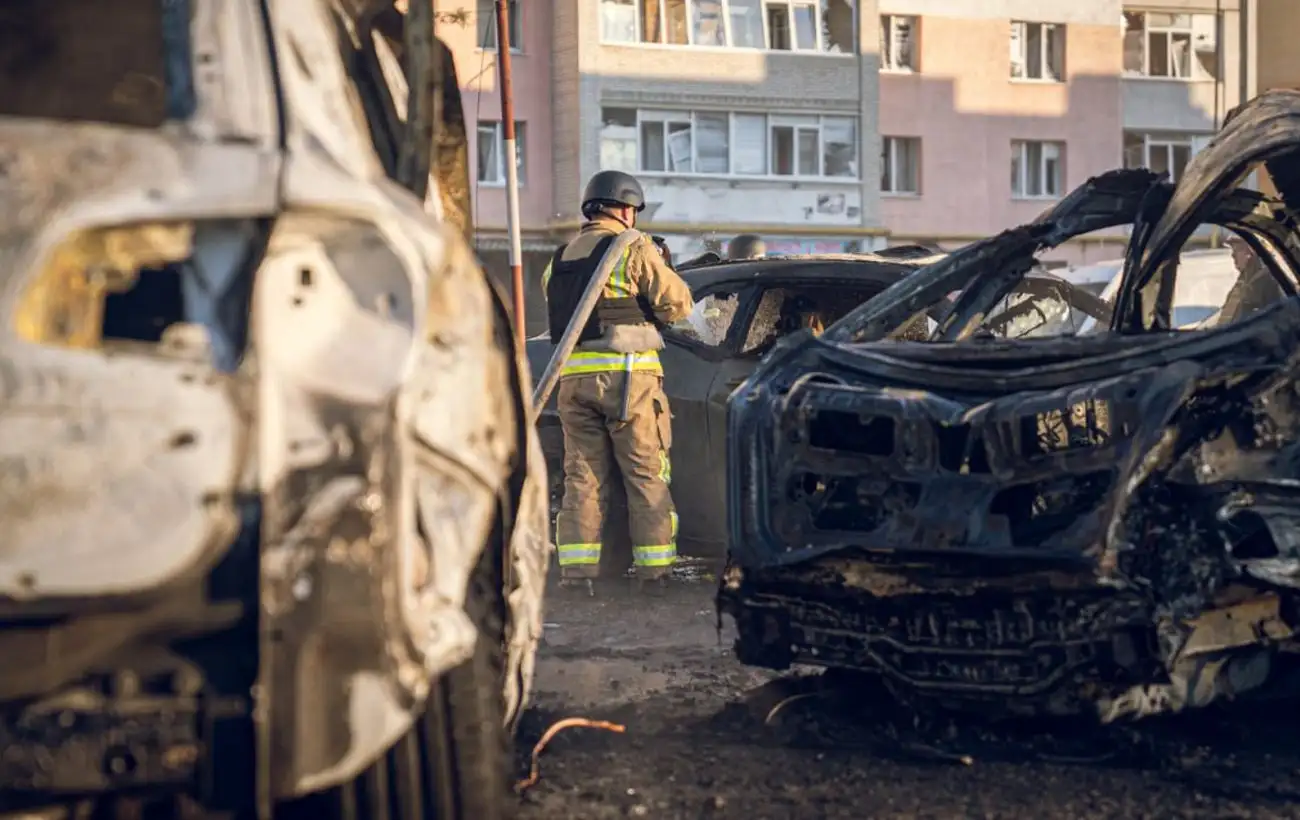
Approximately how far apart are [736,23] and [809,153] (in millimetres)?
2880

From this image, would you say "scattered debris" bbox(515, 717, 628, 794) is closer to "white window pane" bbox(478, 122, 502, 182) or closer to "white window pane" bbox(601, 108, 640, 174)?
"white window pane" bbox(478, 122, 502, 182)

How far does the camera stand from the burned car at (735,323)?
8609 mm

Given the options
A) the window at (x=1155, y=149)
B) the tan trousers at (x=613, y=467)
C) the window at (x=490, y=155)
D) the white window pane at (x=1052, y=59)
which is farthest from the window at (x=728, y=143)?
the tan trousers at (x=613, y=467)

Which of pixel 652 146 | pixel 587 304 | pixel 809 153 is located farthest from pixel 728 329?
pixel 809 153

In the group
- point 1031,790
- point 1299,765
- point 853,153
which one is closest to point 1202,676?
point 1299,765

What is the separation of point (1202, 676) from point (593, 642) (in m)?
2.80

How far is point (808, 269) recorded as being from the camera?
28.5 ft

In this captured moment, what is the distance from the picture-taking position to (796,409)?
545cm

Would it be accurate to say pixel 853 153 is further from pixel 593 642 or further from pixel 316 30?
pixel 316 30

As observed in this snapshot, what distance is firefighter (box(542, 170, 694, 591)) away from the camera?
8.34 m

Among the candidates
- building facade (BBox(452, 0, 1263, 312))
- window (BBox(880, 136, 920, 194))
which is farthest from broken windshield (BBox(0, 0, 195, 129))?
window (BBox(880, 136, 920, 194))

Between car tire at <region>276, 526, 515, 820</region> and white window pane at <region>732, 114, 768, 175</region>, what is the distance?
102 ft

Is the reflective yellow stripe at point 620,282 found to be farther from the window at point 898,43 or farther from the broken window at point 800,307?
the window at point 898,43

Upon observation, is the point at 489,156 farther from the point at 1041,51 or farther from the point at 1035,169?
the point at 1041,51
